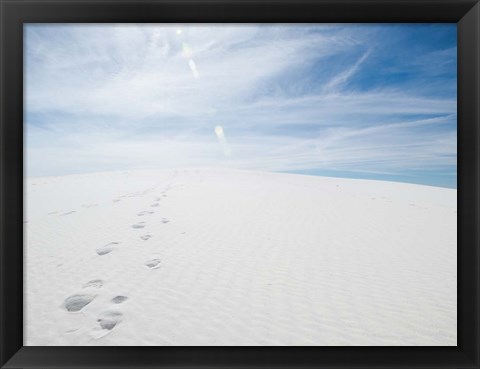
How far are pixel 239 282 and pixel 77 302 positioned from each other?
6.27ft

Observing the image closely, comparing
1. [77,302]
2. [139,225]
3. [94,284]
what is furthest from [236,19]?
[139,225]

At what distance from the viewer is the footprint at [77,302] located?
255 cm

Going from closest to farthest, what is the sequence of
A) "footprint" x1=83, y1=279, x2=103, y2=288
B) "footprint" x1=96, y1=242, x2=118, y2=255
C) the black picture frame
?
the black picture frame < "footprint" x1=83, y1=279, x2=103, y2=288 < "footprint" x1=96, y1=242, x2=118, y2=255

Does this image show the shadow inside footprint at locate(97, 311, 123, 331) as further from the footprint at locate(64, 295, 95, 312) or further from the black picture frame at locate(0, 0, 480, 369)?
the black picture frame at locate(0, 0, 480, 369)

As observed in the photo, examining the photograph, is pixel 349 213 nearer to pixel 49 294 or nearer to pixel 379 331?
Result: pixel 379 331

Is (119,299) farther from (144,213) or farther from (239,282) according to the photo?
(144,213)

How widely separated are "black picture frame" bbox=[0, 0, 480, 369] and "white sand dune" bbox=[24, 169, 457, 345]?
0.18m

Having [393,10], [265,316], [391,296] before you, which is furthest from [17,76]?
[391,296]

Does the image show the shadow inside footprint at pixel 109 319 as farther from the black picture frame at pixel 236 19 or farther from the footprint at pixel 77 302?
the black picture frame at pixel 236 19

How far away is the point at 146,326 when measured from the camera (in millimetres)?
2266

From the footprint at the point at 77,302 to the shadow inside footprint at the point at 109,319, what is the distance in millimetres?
374

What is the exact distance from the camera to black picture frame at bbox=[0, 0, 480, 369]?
1.47 meters

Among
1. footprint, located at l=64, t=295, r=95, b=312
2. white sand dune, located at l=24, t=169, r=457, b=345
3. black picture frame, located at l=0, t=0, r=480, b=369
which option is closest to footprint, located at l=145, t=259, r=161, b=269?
white sand dune, located at l=24, t=169, r=457, b=345

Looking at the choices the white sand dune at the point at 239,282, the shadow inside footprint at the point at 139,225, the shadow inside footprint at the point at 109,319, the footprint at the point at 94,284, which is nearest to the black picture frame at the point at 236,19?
the white sand dune at the point at 239,282
